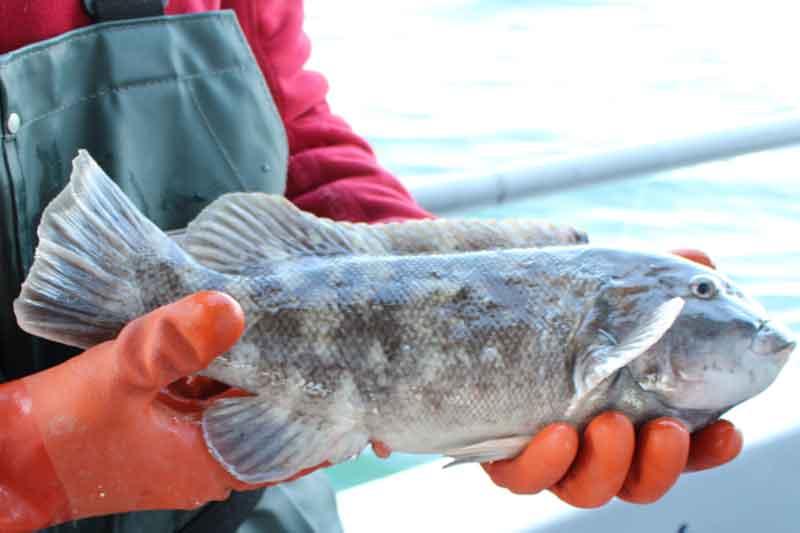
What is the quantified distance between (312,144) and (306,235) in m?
0.64

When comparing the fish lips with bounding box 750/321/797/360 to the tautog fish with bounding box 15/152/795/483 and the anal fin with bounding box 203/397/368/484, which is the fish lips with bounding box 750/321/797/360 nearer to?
the tautog fish with bounding box 15/152/795/483

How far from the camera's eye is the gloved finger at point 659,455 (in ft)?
4.99

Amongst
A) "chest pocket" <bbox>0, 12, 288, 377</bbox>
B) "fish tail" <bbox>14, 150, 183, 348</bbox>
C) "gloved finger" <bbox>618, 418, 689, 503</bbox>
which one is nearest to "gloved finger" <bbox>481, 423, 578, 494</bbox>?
"gloved finger" <bbox>618, 418, 689, 503</bbox>

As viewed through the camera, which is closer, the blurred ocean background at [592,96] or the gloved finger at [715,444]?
the gloved finger at [715,444]

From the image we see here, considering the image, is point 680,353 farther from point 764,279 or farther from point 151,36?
point 764,279

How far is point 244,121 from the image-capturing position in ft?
6.08

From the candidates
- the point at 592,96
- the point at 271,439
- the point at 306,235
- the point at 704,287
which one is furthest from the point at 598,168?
the point at 592,96

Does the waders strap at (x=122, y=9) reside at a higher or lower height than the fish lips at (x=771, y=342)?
higher

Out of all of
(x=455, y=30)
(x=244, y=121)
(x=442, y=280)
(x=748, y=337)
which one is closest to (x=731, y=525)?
(x=748, y=337)

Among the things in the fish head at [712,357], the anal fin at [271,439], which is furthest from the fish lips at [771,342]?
the anal fin at [271,439]

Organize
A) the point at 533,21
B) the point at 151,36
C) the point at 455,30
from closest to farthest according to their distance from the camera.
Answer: the point at 151,36, the point at 455,30, the point at 533,21

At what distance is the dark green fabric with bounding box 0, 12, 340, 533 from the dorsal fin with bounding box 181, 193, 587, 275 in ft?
0.66

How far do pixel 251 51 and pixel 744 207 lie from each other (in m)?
5.26

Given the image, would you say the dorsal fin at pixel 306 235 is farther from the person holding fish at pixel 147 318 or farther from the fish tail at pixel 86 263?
the fish tail at pixel 86 263
